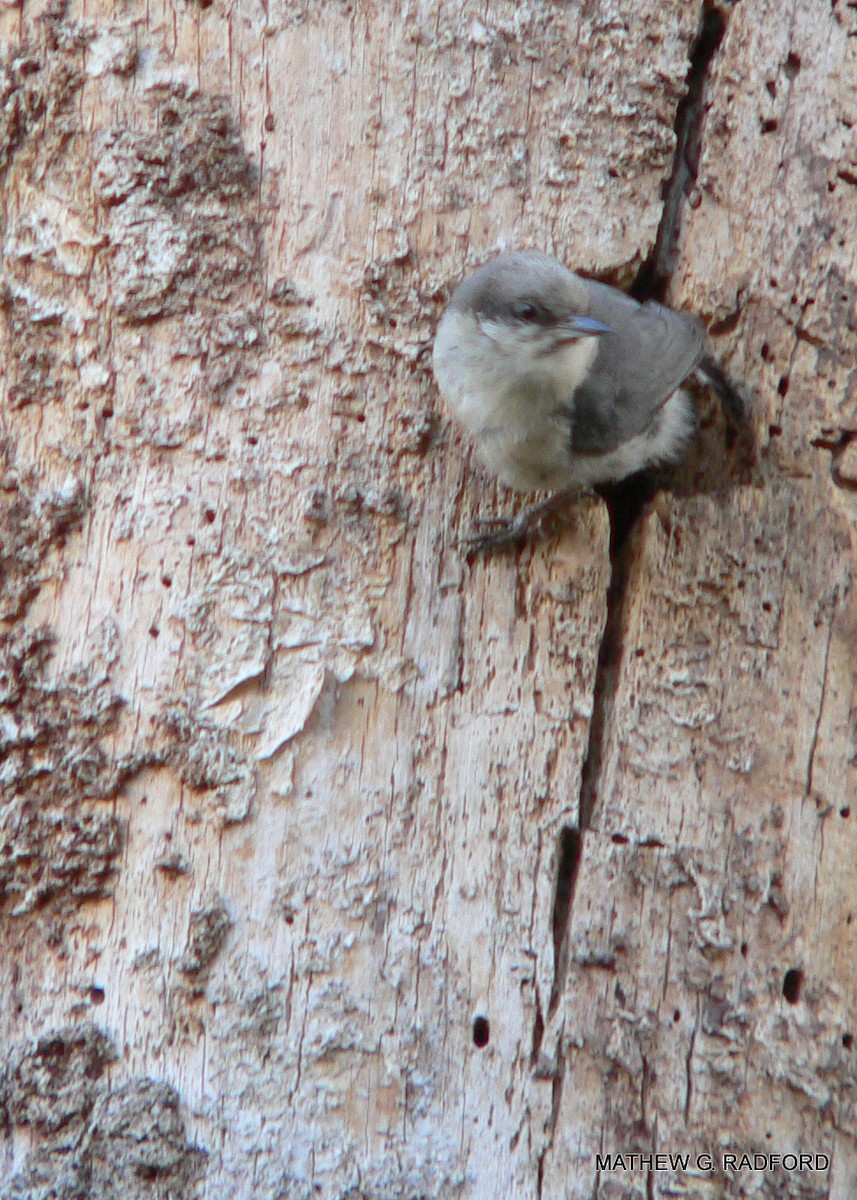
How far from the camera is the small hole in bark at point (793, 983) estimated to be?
2.39 meters

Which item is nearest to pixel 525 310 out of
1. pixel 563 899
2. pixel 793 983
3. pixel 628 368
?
pixel 628 368

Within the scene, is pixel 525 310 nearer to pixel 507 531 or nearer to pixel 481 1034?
pixel 507 531

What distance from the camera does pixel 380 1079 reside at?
229 cm

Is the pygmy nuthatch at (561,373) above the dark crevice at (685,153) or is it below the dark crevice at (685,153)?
below

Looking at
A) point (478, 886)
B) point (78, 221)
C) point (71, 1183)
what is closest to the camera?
point (71, 1183)

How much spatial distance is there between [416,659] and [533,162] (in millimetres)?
1125

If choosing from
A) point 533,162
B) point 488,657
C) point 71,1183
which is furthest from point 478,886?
point 533,162

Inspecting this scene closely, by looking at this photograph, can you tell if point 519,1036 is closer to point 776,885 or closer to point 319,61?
point 776,885

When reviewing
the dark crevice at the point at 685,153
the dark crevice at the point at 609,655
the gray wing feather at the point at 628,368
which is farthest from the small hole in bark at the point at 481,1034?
the dark crevice at the point at 685,153

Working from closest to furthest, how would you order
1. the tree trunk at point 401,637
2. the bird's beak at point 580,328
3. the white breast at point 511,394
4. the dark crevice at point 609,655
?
the tree trunk at point 401,637, the dark crevice at point 609,655, the white breast at point 511,394, the bird's beak at point 580,328

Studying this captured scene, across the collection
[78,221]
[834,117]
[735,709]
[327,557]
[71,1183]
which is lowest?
[71,1183]

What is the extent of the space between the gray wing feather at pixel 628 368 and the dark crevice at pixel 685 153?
0.28 feet

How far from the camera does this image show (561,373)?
9.48 feet

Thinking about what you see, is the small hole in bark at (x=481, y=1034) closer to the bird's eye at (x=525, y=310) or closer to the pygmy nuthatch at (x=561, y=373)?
the pygmy nuthatch at (x=561, y=373)
